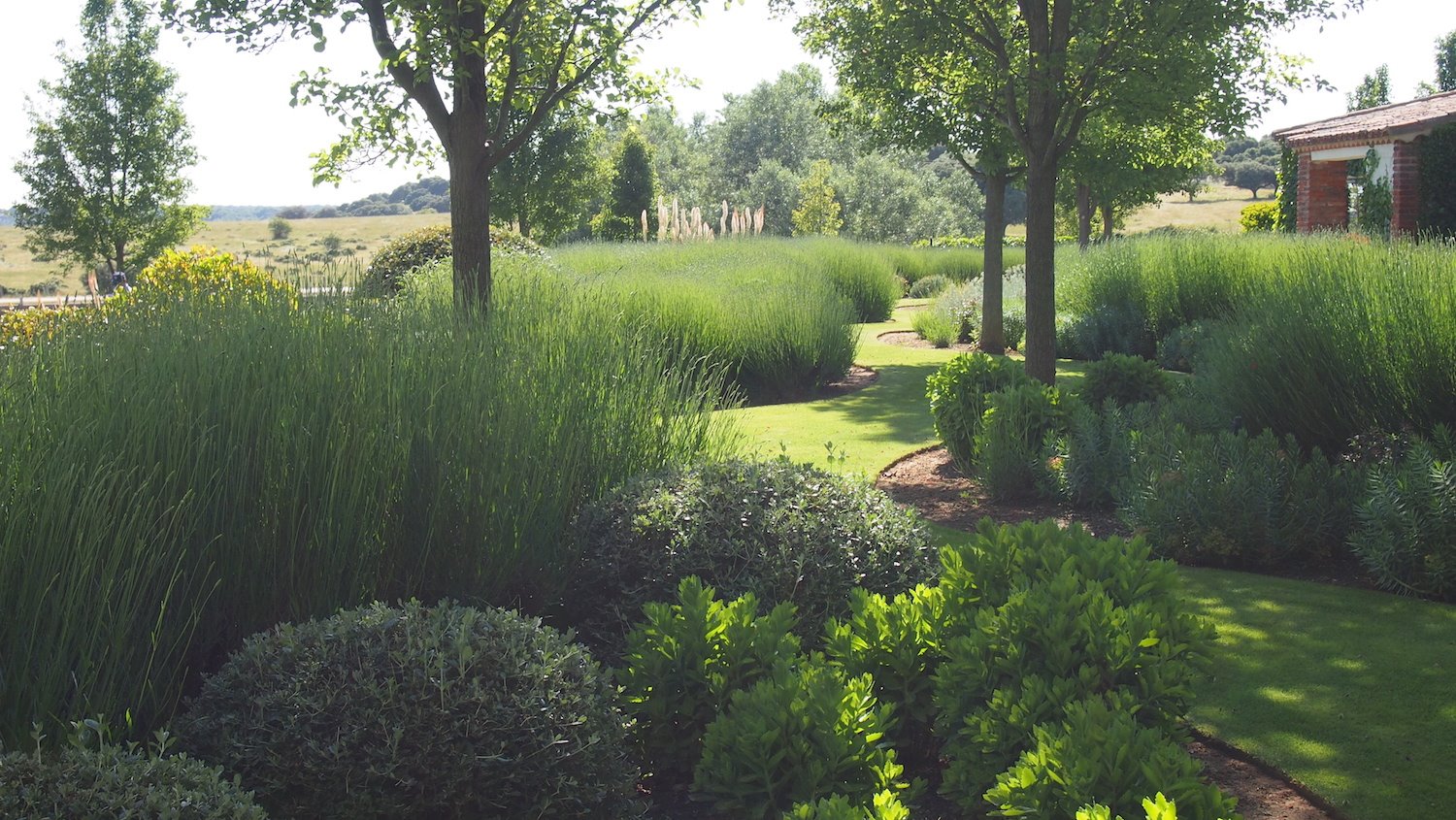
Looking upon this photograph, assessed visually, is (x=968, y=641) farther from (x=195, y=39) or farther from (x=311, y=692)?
(x=195, y=39)

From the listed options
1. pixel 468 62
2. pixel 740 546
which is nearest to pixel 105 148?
pixel 468 62

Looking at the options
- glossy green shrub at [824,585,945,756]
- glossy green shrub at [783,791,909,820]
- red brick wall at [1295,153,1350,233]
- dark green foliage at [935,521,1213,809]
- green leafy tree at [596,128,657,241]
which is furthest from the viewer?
green leafy tree at [596,128,657,241]

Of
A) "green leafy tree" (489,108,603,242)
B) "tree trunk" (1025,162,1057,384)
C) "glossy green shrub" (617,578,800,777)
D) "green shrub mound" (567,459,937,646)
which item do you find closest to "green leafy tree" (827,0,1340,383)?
"tree trunk" (1025,162,1057,384)

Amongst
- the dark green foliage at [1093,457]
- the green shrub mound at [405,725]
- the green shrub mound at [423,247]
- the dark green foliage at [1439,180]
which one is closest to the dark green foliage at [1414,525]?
the dark green foliage at [1093,457]

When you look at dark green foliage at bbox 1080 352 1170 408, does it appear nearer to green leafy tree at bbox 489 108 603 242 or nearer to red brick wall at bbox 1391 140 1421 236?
red brick wall at bbox 1391 140 1421 236

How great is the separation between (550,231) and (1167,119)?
86.1 ft

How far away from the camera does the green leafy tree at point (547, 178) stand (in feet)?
104

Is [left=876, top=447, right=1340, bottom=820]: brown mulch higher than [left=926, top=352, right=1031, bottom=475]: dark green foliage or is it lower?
lower

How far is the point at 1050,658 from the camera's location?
330 cm

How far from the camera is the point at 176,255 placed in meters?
12.1

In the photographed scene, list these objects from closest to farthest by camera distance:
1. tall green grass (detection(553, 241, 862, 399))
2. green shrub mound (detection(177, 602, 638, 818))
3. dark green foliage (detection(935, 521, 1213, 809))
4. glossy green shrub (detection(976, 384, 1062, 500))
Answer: green shrub mound (detection(177, 602, 638, 818)) < dark green foliage (detection(935, 521, 1213, 809)) < glossy green shrub (detection(976, 384, 1062, 500)) < tall green grass (detection(553, 241, 862, 399))

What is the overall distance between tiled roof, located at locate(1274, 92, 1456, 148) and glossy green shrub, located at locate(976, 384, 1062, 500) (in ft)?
47.9

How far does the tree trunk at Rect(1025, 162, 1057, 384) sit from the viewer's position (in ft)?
32.2

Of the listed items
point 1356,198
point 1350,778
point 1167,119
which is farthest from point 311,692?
point 1356,198
